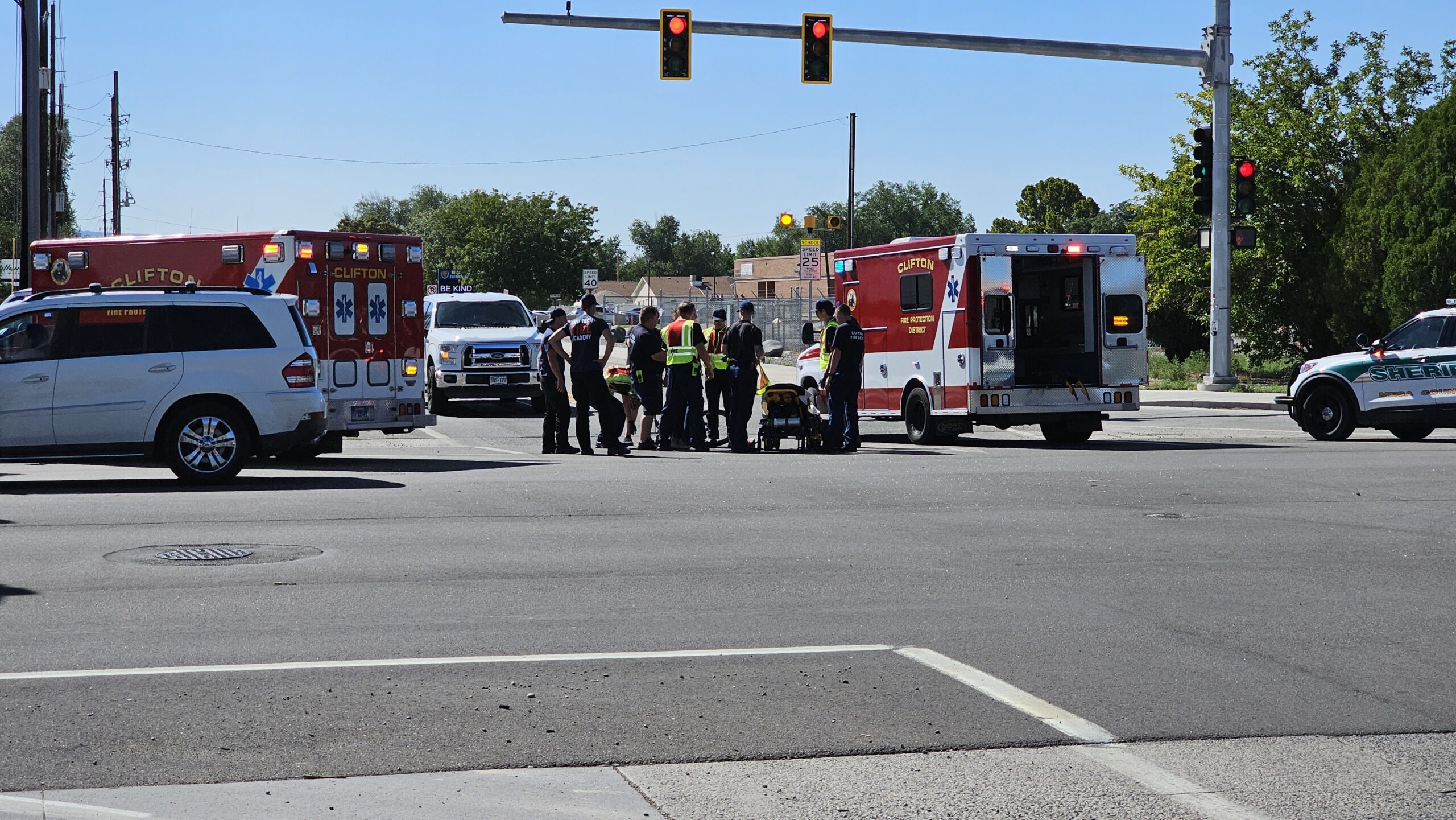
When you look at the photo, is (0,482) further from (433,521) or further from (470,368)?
(470,368)

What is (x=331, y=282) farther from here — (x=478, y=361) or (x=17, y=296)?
(x=478, y=361)

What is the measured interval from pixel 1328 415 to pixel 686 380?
8308 millimetres

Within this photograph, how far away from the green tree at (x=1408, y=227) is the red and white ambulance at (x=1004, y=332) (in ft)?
39.4

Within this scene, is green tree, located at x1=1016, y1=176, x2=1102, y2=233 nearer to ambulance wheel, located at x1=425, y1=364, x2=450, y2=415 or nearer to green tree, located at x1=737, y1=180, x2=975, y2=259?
green tree, located at x1=737, y1=180, x2=975, y2=259

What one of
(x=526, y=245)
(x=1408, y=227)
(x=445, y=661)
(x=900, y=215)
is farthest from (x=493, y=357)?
(x=900, y=215)

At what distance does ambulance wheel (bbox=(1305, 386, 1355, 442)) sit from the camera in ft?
65.4

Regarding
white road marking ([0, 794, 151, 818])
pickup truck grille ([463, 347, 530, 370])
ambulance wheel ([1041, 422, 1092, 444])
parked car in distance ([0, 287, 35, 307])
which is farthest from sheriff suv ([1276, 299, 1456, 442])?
white road marking ([0, 794, 151, 818])

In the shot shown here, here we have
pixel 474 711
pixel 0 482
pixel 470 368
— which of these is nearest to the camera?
pixel 474 711

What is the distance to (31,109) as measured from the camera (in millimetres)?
24062

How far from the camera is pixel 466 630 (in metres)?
7.45

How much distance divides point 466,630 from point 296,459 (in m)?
11.0

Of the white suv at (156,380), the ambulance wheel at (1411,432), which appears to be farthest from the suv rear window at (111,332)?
the ambulance wheel at (1411,432)

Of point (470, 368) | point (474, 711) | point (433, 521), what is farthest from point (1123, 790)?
point (470, 368)

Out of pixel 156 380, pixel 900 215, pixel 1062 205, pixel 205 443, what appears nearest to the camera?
pixel 156 380
